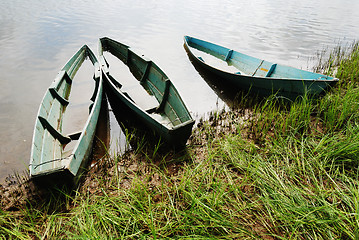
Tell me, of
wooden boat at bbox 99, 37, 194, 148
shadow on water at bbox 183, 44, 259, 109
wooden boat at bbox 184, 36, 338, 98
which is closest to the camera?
wooden boat at bbox 99, 37, 194, 148

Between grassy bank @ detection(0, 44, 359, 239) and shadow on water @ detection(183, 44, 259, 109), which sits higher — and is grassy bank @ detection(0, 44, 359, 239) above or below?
below

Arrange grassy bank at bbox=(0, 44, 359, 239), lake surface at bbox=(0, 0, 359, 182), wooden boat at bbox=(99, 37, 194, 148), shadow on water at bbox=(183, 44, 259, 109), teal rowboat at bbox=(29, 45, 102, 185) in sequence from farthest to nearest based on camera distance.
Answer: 1. shadow on water at bbox=(183, 44, 259, 109)
2. lake surface at bbox=(0, 0, 359, 182)
3. wooden boat at bbox=(99, 37, 194, 148)
4. teal rowboat at bbox=(29, 45, 102, 185)
5. grassy bank at bbox=(0, 44, 359, 239)

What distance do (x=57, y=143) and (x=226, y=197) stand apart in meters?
3.27

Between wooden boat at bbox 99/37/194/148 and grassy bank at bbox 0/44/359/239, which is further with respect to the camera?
wooden boat at bbox 99/37/194/148

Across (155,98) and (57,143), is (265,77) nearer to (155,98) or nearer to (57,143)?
(155,98)

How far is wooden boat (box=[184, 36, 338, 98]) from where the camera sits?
4.50 meters

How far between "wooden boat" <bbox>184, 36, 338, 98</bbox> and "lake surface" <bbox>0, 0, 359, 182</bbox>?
90 centimetres

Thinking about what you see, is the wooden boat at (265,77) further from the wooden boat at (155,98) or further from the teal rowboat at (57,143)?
the teal rowboat at (57,143)

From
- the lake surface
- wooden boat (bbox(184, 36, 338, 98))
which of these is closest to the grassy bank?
wooden boat (bbox(184, 36, 338, 98))

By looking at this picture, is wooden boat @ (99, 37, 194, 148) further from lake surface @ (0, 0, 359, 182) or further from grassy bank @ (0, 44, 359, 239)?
lake surface @ (0, 0, 359, 182)

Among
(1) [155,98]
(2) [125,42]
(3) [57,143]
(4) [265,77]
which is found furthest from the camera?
(2) [125,42]

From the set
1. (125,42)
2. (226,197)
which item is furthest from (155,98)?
(125,42)

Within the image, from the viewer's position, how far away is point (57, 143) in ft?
12.9

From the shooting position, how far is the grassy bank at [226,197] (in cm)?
222
